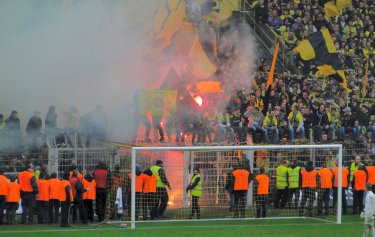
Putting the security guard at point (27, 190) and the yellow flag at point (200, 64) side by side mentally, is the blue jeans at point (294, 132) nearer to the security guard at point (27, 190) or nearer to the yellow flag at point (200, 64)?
the yellow flag at point (200, 64)

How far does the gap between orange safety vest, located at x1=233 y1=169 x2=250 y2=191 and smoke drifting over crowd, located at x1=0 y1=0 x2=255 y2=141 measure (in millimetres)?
5358

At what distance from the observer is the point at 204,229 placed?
56.1ft

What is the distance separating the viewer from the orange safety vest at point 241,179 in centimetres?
1884

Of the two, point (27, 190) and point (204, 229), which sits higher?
point (27, 190)

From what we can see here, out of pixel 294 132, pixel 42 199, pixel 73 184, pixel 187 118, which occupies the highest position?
pixel 187 118

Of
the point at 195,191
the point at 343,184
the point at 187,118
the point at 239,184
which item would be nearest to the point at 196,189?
the point at 195,191

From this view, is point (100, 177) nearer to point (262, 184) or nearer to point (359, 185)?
point (262, 184)

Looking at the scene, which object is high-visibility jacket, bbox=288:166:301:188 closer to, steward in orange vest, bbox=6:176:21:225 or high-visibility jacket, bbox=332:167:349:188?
high-visibility jacket, bbox=332:167:349:188

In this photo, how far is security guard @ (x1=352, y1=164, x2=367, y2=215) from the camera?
19.6m

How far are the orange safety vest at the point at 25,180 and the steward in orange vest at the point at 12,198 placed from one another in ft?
0.37

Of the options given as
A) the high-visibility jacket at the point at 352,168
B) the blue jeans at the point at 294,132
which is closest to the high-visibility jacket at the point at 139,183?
the high-visibility jacket at the point at 352,168

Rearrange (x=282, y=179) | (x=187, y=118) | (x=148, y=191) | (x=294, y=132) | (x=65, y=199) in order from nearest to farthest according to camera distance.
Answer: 1. (x=65, y=199)
2. (x=148, y=191)
3. (x=282, y=179)
4. (x=294, y=132)
5. (x=187, y=118)

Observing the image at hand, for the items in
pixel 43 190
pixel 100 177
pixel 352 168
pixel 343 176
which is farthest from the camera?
pixel 352 168

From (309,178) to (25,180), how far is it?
22.0 ft
